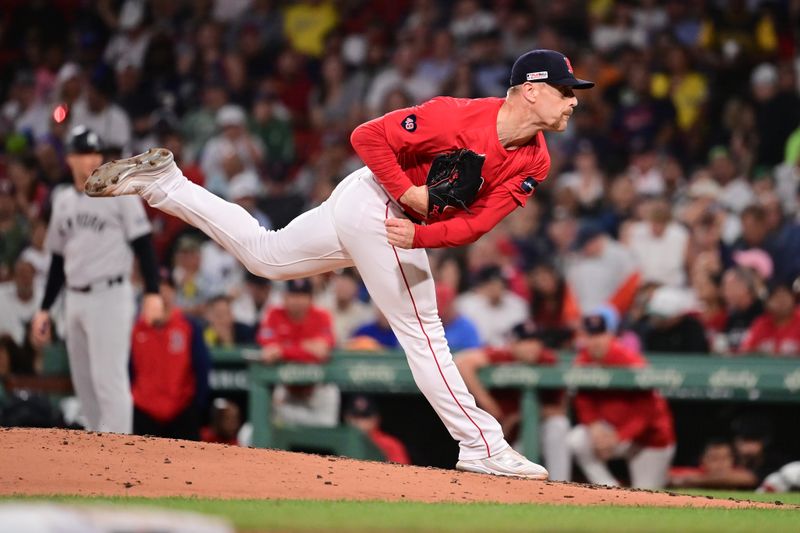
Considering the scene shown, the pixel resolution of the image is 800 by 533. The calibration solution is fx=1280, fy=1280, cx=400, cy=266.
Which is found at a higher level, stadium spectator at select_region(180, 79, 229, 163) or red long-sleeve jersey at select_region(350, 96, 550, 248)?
stadium spectator at select_region(180, 79, 229, 163)

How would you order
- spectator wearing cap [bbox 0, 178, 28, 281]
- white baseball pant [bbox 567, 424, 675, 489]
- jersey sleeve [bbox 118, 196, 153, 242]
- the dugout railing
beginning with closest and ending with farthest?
jersey sleeve [bbox 118, 196, 153, 242], the dugout railing, white baseball pant [bbox 567, 424, 675, 489], spectator wearing cap [bbox 0, 178, 28, 281]

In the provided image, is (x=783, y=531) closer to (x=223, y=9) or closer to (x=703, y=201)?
(x=703, y=201)

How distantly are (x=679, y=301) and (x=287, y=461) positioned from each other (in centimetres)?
483

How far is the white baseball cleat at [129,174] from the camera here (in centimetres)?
596

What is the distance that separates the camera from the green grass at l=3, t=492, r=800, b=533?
435 cm

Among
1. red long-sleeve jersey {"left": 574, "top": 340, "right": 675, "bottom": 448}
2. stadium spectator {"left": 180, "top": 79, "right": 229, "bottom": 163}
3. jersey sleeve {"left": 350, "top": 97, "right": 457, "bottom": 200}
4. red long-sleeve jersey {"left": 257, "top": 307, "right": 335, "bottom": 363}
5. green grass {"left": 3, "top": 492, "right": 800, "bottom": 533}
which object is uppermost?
stadium spectator {"left": 180, "top": 79, "right": 229, "bottom": 163}

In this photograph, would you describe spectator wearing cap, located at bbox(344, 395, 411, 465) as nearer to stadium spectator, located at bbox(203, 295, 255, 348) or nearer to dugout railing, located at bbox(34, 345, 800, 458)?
dugout railing, located at bbox(34, 345, 800, 458)

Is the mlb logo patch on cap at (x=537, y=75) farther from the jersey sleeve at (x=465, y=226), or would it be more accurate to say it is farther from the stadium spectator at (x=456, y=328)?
the stadium spectator at (x=456, y=328)

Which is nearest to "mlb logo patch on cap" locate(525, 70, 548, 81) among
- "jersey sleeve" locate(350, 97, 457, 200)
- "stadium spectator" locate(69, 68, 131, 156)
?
"jersey sleeve" locate(350, 97, 457, 200)

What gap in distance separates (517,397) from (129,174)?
408cm

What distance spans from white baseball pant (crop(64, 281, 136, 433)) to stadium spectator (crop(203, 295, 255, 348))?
259 cm

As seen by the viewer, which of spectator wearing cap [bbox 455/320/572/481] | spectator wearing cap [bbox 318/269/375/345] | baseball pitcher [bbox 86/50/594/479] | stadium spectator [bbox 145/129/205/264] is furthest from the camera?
stadium spectator [bbox 145/129/205/264]

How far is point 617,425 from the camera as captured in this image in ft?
29.3

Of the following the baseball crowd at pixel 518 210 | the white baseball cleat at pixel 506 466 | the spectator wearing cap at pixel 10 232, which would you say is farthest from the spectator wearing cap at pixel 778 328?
the spectator wearing cap at pixel 10 232
